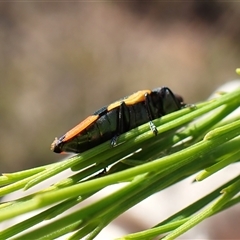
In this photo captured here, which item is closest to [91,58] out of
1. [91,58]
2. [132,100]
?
[91,58]

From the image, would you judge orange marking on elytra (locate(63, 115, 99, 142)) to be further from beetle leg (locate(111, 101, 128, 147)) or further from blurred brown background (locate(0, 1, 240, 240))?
blurred brown background (locate(0, 1, 240, 240))

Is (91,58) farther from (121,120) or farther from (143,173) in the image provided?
(143,173)

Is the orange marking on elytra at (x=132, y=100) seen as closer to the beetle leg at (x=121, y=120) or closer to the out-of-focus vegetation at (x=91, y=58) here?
the beetle leg at (x=121, y=120)

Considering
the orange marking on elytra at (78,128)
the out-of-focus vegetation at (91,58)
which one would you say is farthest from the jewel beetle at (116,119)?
the out-of-focus vegetation at (91,58)

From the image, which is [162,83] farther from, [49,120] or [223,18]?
[49,120]

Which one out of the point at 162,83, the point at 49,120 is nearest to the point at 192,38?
the point at 162,83

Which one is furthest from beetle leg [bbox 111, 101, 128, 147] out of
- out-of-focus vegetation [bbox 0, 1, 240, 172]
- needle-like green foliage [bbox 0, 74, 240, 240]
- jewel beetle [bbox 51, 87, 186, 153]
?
out-of-focus vegetation [bbox 0, 1, 240, 172]

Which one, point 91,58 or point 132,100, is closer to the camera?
point 132,100

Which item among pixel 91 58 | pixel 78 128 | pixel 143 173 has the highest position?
A: pixel 91 58

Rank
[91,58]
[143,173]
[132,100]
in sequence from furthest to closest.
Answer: [91,58]
[132,100]
[143,173]
